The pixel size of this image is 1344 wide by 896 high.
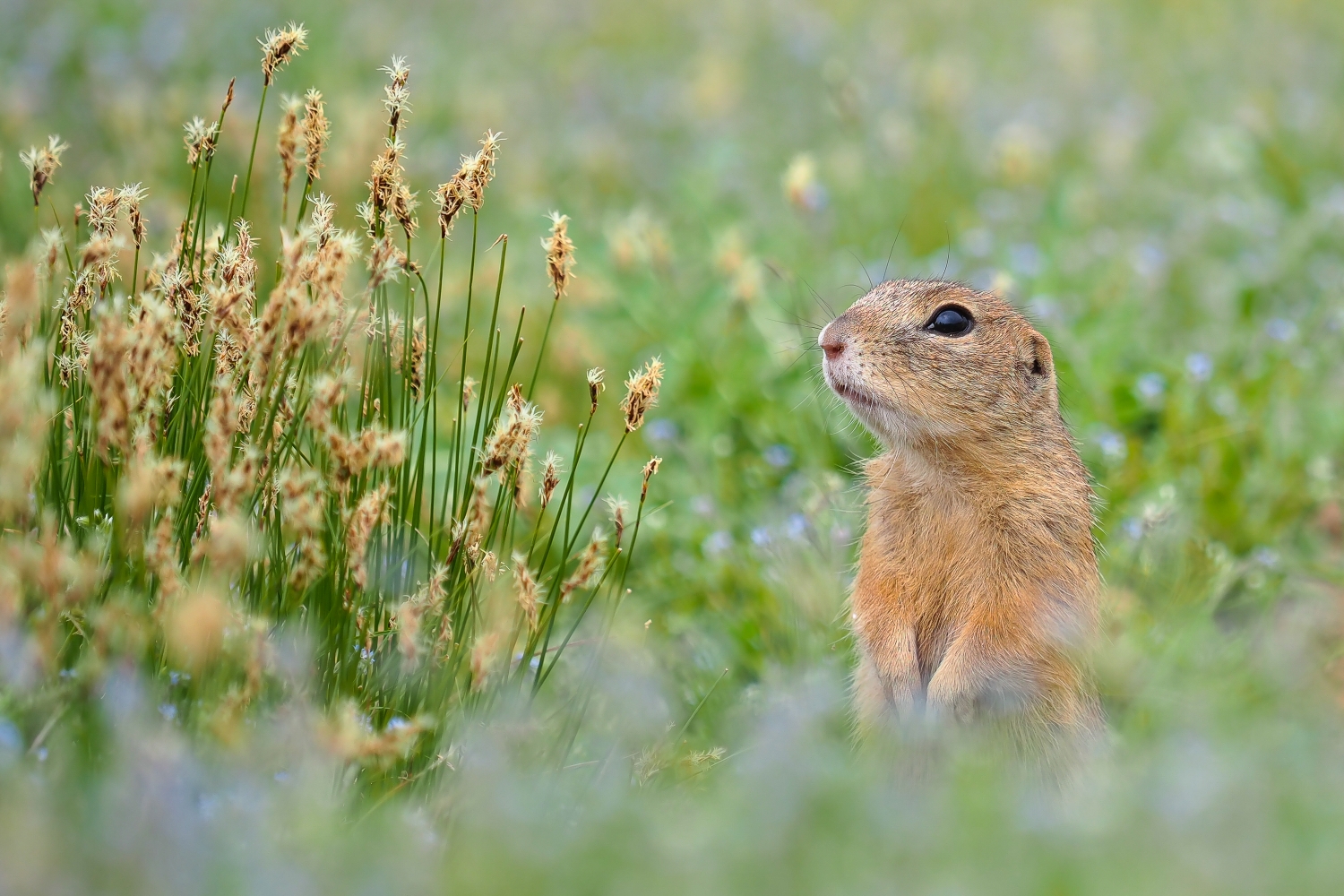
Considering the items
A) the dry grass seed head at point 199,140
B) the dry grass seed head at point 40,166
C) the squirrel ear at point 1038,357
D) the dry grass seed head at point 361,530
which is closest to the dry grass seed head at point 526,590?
the dry grass seed head at point 361,530

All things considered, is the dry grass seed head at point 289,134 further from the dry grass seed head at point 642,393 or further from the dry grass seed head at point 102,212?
the dry grass seed head at point 642,393

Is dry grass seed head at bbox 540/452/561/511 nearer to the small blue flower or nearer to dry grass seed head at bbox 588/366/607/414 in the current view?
dry grass seed head at bbox 588/366/607/414

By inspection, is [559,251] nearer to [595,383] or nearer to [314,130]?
[595,383]

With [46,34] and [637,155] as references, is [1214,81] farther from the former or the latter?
[46,34]

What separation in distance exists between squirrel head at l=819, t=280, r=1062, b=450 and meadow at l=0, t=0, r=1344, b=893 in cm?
55

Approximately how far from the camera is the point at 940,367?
→ 3.42 meters

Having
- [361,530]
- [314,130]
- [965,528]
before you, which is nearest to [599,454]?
[965,528]

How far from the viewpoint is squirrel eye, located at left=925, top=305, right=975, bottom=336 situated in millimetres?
3510

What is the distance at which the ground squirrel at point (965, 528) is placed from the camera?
3182 millimetres

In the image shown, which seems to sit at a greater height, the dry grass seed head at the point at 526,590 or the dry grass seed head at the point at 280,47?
the dry grass seed head at the point at 280,47

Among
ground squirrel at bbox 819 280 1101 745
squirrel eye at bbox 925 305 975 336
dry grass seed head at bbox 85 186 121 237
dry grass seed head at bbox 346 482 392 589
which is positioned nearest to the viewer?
dry grass seed head at bbox 346 482 392 589

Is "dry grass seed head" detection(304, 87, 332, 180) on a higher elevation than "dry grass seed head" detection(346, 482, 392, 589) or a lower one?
higher

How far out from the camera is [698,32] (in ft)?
34.9

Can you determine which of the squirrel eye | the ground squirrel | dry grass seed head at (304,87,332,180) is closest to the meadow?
dry grass seed head at (304,87,332,180)
